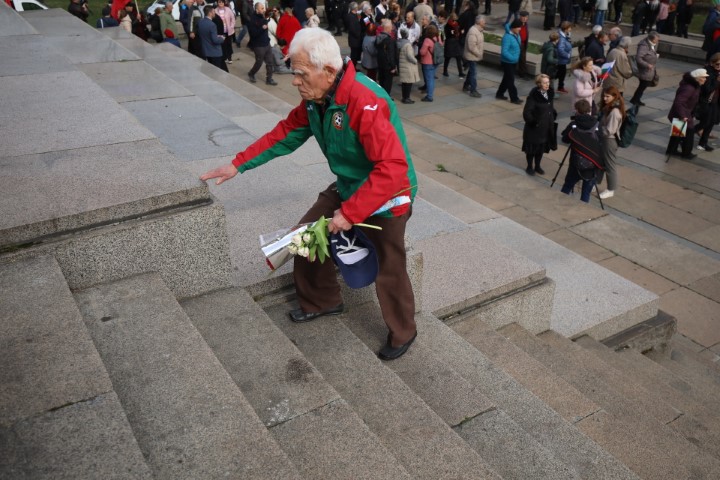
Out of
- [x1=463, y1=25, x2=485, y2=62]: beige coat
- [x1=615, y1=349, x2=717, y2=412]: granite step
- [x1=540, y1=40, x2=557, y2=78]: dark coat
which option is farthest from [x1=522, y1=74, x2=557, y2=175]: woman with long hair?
[x1=615, y1=349, x2=717, y2=412]: granite step

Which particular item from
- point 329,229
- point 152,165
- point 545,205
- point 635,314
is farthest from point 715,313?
point 152,165

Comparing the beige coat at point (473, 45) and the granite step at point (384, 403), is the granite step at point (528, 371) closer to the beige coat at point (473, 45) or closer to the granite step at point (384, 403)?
the granite step at point (384, 403)

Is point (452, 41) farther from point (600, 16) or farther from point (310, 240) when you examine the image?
point (310, 240)

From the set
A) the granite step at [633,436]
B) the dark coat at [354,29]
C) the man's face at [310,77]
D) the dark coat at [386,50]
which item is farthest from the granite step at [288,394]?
the dark coat at [354,29]

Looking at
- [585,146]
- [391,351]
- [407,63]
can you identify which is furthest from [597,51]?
[391,351]

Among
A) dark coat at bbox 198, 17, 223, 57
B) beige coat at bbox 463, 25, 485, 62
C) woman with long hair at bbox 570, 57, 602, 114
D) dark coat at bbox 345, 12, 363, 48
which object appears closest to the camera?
woman with long hair at bbox 570, 57, 602, 114

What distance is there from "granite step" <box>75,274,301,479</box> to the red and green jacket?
101 cm

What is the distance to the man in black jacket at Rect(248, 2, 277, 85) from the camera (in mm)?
14711

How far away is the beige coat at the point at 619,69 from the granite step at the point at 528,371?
923 centimetres

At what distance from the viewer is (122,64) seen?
941 centimetres

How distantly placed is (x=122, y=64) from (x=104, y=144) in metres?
5.27

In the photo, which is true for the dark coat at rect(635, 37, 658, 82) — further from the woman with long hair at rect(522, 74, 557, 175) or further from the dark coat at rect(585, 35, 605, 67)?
the woman with long hair at rect(522, 74, 557, 175)

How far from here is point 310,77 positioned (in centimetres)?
343

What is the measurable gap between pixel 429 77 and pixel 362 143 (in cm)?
1155
